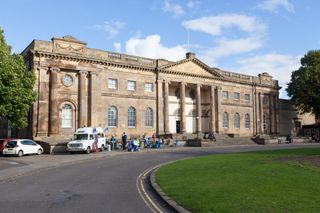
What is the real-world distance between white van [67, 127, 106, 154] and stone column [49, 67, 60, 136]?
733cm

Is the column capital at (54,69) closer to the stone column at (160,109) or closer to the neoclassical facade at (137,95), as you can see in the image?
the neoclassical facade at (137,95)

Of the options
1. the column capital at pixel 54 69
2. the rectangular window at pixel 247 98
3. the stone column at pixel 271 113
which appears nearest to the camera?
the column capital at pixel 54 69

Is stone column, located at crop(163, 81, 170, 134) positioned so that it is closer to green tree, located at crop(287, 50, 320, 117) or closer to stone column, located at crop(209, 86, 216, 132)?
stone column, located at crop(209, 86, 216, 132)

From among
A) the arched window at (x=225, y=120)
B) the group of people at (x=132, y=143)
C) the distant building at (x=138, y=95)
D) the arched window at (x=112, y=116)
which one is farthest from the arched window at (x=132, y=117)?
the arched window at (x=225, y=120)

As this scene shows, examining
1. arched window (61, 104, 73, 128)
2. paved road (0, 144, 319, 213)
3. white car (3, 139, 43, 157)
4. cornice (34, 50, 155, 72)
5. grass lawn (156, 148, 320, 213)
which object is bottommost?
paved road (0, 144, 319, 213)

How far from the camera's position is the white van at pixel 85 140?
33.2m

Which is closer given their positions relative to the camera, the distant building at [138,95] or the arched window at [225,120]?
the distant building at [138,95]

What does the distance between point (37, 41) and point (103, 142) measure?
1457cm

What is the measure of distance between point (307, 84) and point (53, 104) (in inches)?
1641

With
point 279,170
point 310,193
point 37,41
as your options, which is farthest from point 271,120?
point 310,193

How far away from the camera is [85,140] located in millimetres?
33938

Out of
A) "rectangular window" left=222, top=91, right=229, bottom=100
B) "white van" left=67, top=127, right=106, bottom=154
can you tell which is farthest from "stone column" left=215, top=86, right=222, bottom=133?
"white van" left=67, top=127, right=106, bottom=154

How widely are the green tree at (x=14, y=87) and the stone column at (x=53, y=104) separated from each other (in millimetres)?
8326

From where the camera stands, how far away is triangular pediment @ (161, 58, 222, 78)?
53.6 metres
